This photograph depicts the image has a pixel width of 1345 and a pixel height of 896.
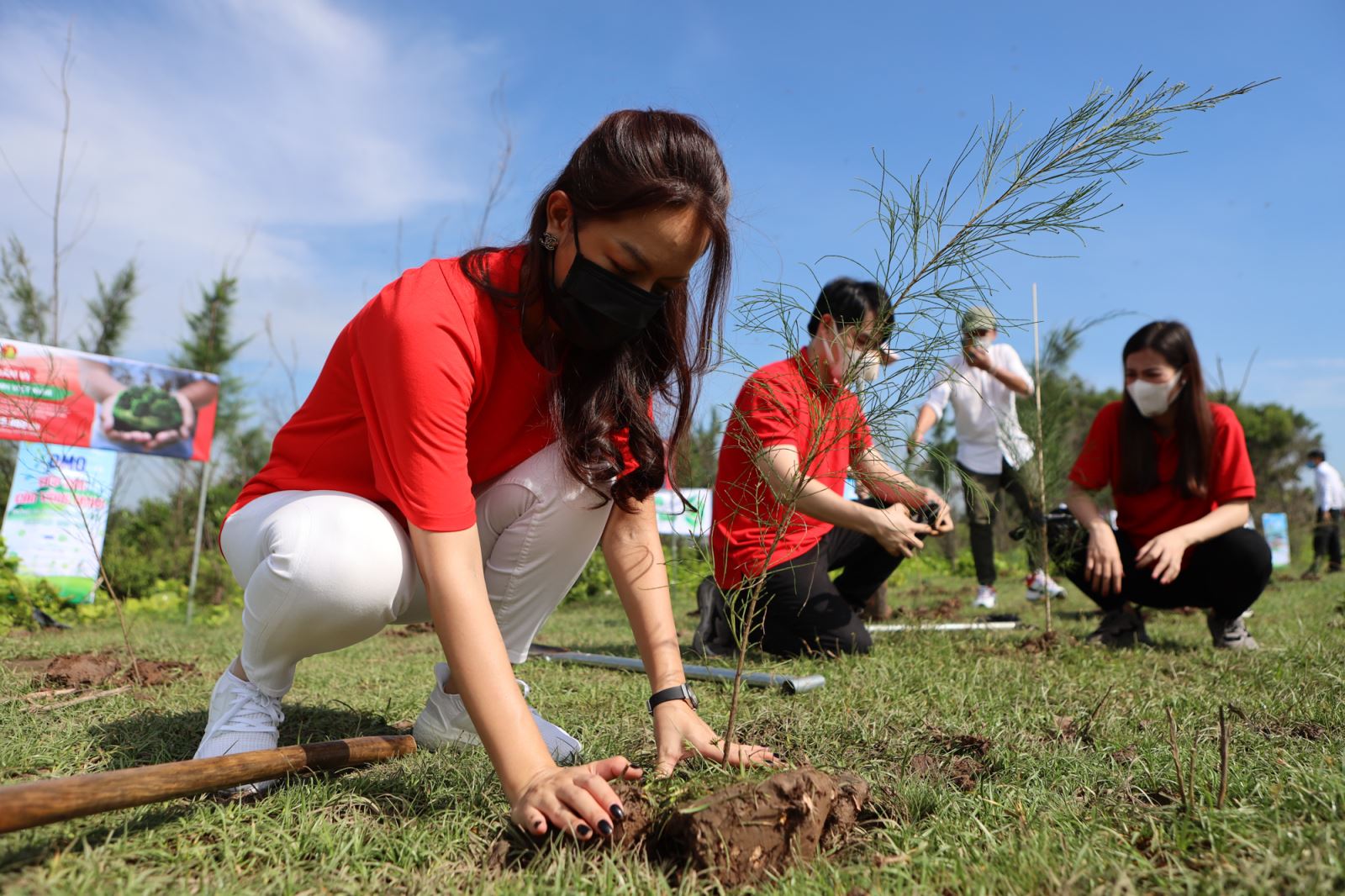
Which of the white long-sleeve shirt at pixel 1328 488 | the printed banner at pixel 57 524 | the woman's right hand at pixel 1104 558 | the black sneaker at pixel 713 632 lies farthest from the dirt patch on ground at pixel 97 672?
the white long-sleeve shirt at pixel 1328 488

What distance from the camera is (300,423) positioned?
2.22 m

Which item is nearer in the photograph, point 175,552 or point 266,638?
point 266,638

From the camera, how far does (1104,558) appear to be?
4098 mm

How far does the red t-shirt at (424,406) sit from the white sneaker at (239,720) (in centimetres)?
48

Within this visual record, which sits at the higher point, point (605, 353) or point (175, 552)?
point (605, 353)

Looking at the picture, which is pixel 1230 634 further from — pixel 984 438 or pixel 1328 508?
pixel 1328 508

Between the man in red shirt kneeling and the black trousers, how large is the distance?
1.05 metres

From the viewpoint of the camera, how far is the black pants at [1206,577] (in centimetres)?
398

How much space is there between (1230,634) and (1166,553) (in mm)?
528

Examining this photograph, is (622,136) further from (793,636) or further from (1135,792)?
(793,636)

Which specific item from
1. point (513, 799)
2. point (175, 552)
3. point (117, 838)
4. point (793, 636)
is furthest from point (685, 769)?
point (175, 552)

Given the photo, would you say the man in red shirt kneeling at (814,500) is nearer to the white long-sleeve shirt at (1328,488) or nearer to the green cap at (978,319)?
the green cap at (978,319)

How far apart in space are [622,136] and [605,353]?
51 cm

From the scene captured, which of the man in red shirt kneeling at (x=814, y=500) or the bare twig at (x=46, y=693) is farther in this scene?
the bare twig at (x=46, y=693)
